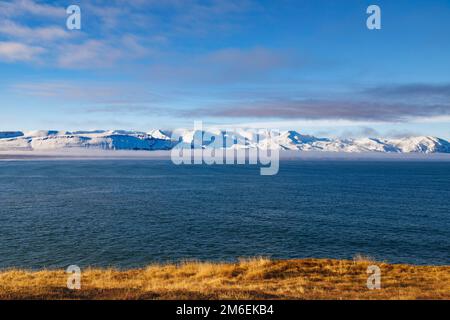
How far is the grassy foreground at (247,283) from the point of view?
2031 centimetres

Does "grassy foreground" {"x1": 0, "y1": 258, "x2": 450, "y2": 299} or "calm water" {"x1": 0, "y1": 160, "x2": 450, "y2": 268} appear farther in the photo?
"calm water" {"x1": 0, "y1": 160, "x2": 450, "y2": 268}

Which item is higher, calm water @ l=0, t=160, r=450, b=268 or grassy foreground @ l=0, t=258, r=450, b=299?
grassy foreground @ l=0, t=258, r=450, b=299

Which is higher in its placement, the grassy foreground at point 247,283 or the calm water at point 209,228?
the grassy foreground at point 247,283

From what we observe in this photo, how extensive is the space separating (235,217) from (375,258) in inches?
1385

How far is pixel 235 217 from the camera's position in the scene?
82.6 metres

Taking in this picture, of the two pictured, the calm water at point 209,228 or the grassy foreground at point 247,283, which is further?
the calm water at point 209,228

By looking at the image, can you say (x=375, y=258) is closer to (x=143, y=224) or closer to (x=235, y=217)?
(x=235, y=217)

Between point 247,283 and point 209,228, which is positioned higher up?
point 247,283

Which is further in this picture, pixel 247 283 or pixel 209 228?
pixel 209 228

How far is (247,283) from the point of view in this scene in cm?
2761

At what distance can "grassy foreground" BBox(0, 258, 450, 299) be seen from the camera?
20.3 metres
